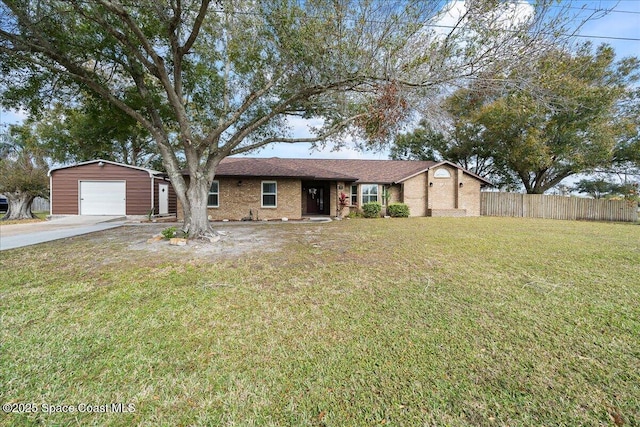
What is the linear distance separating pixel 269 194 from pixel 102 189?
994 cm

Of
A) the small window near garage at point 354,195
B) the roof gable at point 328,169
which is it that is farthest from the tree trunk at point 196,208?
the small window near garage at point 354,195

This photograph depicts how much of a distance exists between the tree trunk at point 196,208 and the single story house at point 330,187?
600 centimetres

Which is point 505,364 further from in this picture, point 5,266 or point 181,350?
point 5,266

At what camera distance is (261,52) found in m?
7.38

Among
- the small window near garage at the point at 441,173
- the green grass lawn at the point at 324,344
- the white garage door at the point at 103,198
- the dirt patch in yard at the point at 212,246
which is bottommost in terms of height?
the green grass lawn at the point at 324,344

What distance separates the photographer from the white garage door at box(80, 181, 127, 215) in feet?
48.2

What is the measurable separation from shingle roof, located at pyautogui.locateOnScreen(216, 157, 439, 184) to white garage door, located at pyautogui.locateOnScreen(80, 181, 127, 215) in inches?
240

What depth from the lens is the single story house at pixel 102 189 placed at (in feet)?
47.6

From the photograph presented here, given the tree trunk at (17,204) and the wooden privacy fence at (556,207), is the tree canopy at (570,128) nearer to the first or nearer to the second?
the wooden privacy fence at (556,207)

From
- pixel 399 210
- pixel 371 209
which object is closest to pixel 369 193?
pixel 371 209

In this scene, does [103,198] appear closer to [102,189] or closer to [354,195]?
[102,189]

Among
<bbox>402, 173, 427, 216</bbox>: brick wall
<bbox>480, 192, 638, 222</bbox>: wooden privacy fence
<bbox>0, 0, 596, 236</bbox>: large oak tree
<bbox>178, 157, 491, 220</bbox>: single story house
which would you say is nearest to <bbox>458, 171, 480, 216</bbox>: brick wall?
<bbox>178, 157, 491, 220</bbox>: single story house

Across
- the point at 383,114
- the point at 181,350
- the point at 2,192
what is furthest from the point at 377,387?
the point at 2,192

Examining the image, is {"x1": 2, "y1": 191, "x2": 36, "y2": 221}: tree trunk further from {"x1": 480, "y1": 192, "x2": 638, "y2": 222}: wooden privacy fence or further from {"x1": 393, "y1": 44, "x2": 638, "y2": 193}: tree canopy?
{"x1": 480, "y1": 192, "x2": 638, "y2": 222}: wooden privacy fence
